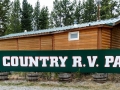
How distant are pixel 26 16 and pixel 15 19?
4039 millimetres

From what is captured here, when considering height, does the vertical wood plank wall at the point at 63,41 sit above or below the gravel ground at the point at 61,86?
above

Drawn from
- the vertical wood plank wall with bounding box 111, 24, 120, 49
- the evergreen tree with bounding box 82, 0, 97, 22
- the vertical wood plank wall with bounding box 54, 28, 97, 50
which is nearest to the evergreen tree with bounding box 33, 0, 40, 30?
the evergreen tree with bounding box 82, 0, 97, 22

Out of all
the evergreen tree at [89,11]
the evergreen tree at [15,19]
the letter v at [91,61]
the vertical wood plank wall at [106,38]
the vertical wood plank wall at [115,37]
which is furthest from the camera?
the evergreen tree at [89,11]

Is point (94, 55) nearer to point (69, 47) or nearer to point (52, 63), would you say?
point (52, 63)

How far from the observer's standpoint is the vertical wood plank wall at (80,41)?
14.3 meters

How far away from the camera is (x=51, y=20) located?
66.7 m

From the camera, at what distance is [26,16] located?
58406mm

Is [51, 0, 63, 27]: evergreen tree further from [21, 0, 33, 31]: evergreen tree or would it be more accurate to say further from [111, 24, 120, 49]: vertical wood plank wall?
[111, 24, 120, 49]: vertical wood plank wall

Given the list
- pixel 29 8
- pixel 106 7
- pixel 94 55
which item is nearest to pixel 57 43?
pixel 94 55

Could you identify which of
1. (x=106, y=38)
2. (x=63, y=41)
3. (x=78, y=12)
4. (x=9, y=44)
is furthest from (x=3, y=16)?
(x=106, y=38)

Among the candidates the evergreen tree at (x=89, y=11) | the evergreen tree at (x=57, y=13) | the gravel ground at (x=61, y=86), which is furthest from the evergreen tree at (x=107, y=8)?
the gravel ground at (x=61, y=86)

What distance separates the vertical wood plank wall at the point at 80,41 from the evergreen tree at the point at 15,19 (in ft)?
119

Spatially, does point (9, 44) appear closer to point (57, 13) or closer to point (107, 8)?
point (107, 8)

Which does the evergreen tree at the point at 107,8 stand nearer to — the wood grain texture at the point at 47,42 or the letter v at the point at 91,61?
the wood grain texture at the point at 47,42
